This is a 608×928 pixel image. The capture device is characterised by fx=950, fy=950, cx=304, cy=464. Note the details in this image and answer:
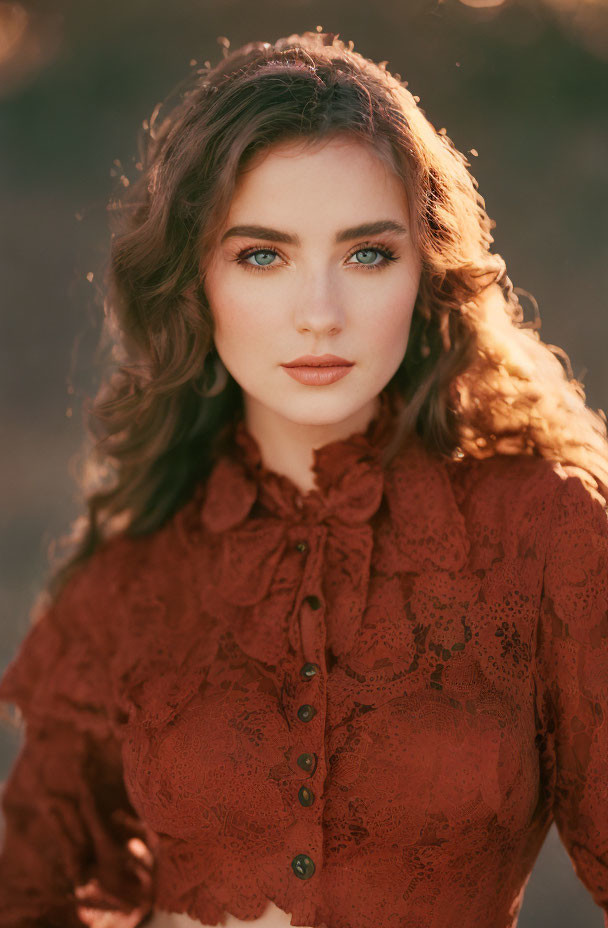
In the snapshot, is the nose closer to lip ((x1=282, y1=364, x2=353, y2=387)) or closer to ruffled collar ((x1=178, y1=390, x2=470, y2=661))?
lip ((x1=282, y1=364, x2=353, y2=387))

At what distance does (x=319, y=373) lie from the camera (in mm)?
1598

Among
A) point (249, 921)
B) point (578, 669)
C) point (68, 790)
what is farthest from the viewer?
point (68, 790)

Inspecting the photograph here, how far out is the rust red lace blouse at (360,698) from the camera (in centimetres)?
152

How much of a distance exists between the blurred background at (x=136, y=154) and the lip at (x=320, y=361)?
694mm

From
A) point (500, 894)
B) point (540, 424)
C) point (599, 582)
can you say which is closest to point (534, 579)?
point (599, 582)

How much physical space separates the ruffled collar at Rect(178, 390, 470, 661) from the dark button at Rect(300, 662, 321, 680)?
5 centimetres

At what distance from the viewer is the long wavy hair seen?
1.60 m

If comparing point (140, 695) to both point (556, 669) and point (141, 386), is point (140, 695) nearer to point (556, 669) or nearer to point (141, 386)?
point (141, 386)

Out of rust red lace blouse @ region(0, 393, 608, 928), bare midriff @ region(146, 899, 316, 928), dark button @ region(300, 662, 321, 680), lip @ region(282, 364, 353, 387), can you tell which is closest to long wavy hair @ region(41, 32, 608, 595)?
rust red lace blouse @ region(0, 393, 608, 928)

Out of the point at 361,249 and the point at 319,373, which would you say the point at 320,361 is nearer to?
the point at 319,373

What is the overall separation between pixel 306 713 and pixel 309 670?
0.07 metres

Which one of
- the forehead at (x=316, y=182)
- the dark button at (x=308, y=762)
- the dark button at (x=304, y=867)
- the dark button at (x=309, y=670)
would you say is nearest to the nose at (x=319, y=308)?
the forehead at (x=316, y=182)

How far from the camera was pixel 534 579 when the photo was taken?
5.16ft

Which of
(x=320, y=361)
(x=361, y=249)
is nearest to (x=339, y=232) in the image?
(x=361, y=249)
